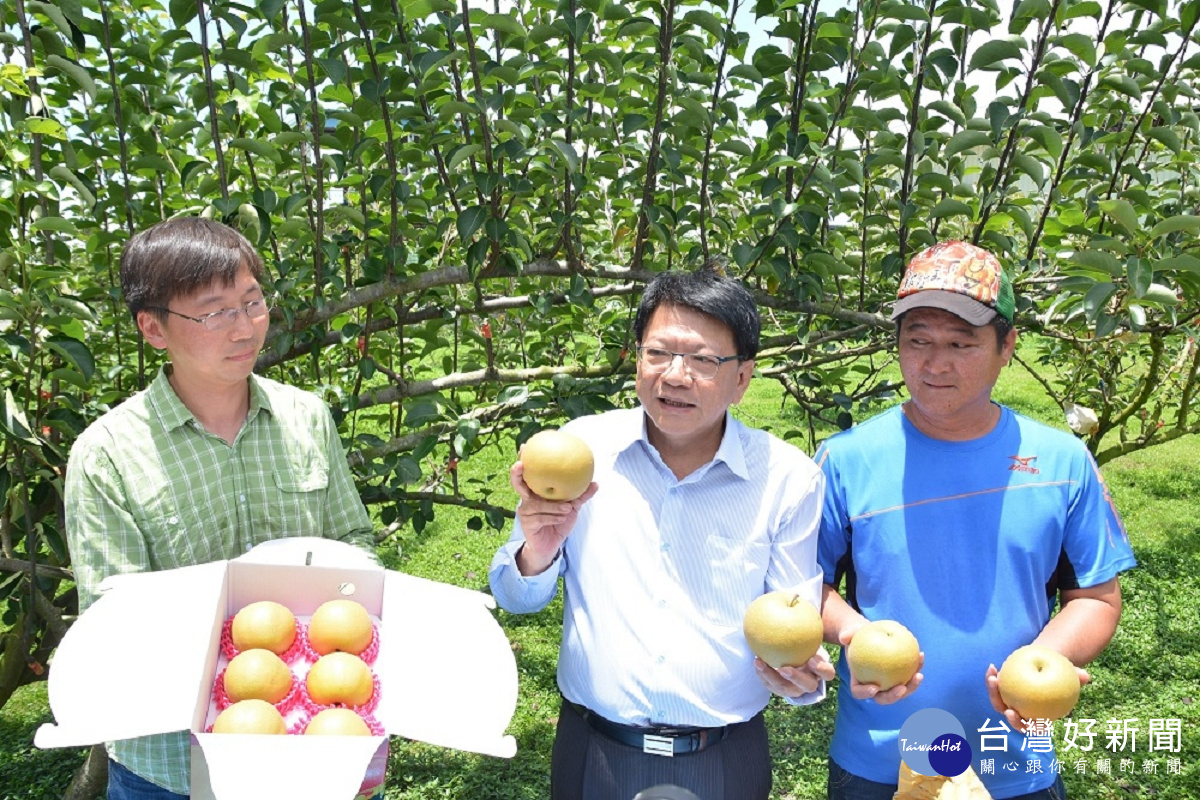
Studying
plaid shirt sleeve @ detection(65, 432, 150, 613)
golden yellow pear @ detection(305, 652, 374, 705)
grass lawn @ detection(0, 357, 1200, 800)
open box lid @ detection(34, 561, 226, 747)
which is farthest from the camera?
grass lawn @ detection(0, 357, 1200, 800)

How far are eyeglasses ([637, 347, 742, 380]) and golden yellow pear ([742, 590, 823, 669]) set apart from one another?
39 cm

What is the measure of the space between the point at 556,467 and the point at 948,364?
0.74 metres

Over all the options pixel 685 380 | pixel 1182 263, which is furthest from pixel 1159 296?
pixel 685 380

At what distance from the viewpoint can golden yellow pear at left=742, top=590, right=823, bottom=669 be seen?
147 centimetres

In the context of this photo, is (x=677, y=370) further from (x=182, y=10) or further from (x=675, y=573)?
(x=182, y=10)

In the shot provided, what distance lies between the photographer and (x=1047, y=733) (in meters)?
1.63

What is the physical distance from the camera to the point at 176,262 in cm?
147

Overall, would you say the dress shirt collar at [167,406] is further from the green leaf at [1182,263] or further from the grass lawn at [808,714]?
the green leaf at [1182,263]

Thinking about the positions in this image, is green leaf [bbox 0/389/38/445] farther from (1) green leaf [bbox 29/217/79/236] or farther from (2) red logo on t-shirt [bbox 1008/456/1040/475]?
(2) red logo on t-shirt [bbox 1008/456/1040/475]

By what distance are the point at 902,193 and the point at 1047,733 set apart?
1.33 metres

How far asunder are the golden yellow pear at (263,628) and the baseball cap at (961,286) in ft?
3.88

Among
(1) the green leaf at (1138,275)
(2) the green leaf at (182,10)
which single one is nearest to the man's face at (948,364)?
(1) the green leaf at (1138,275)

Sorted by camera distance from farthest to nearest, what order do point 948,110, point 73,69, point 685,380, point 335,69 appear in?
point 948,110 → point 335,69 → point 73,69 → point 685,380

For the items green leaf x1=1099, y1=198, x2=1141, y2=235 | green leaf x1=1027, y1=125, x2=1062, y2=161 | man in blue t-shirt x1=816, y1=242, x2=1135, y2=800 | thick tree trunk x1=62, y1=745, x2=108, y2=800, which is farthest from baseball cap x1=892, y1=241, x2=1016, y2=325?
thick tree trunk x1=62, y1=745, x2=108, y2=800
